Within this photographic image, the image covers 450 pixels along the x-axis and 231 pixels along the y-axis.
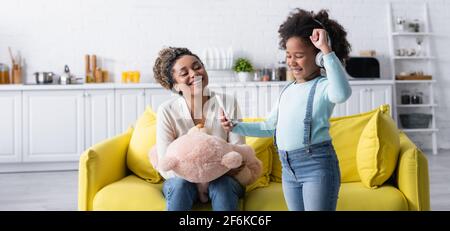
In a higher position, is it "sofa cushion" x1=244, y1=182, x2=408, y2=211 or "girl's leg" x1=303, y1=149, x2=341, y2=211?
"girl's leg" x1=303, y1=149, x2=341, y2=211

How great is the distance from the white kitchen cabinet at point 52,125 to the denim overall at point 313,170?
3.46 m

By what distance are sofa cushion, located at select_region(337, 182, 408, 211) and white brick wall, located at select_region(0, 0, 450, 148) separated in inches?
129

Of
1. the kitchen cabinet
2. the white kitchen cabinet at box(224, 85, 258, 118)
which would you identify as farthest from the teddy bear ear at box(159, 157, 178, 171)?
the kitchen cabinet

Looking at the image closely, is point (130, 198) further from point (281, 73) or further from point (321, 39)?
point (281, 73)

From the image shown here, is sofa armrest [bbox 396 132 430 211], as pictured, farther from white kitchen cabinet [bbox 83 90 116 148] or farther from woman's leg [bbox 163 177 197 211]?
white kitchen cabinet [bbox 83 90 116 148]

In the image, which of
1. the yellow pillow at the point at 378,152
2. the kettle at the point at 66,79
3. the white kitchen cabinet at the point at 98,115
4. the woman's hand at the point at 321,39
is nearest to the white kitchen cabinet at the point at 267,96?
the white kitchen cabinet at the point at 98,115

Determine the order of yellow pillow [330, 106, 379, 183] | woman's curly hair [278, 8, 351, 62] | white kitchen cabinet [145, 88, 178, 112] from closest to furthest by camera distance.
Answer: woman's curly hair [278, 8, 351, 62]
yellow pillow [330, 106, 379, 183]
white kitchen cabinet [145, 88, 178, 112]

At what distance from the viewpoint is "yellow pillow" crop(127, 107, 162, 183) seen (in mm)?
2023

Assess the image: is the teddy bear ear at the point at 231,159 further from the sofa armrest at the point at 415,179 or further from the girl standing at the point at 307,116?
the sofa armrest at the point at 415,179

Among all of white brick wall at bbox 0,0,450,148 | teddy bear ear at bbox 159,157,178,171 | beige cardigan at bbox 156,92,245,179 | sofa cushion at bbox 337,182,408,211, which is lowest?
sofa cushion at bbox 337,182,408,211

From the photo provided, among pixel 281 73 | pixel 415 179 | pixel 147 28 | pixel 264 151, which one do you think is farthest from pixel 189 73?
pixel 147 28

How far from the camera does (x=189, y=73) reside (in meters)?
1.39

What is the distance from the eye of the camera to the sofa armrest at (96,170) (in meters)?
1.74

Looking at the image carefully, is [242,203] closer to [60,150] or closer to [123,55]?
[60,150]
